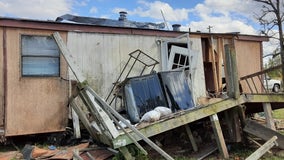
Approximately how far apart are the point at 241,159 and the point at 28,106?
191 inches

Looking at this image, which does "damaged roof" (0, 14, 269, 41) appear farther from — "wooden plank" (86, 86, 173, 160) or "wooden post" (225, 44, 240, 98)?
"wooden post" (225, 44, 240, 98)

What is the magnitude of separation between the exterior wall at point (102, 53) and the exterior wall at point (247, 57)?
4.12 metres

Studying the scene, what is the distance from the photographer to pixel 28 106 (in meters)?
7.00

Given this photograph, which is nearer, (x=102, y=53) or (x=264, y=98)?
(x=264, y=98)

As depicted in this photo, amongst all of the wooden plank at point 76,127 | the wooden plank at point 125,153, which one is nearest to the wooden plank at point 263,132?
the wooden plank at point 125,153

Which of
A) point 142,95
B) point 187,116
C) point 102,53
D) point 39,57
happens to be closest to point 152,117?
point 187,116

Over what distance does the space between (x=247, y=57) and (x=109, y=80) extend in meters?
5.59

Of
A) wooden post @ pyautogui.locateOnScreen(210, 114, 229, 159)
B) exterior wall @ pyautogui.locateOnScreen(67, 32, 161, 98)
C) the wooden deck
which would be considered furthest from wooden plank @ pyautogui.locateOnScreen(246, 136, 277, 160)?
exterior wall @ pyautogui.locateOnScreen(67, 32, 161, 98)

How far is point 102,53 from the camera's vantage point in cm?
796

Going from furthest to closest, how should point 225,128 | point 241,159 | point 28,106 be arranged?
point 225,128 < point 28,106 < point 241,159

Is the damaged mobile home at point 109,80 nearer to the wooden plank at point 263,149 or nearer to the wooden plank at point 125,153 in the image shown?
the wooden plank at point 125,153

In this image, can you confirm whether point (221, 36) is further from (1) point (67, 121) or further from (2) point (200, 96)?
(1) point (67, 121)

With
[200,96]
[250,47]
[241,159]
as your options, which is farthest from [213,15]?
[241,159]

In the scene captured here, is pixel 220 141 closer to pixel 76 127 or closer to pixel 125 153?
pixel 125 153
